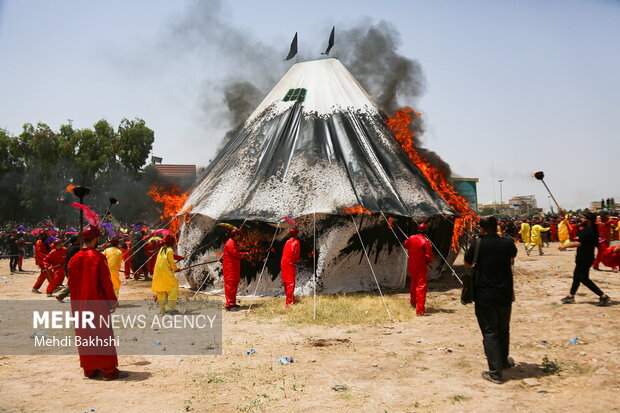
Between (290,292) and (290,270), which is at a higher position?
(290,270)

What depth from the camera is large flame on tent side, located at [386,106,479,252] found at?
44.1 feet

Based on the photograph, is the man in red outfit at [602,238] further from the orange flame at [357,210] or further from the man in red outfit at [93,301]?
the man in red outfit at [93,301]

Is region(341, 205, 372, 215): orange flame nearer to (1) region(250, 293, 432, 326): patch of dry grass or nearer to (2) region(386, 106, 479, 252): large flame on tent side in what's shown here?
(1) region(250, 293, 432, 326): patch of dry grass

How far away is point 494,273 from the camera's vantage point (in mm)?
5328

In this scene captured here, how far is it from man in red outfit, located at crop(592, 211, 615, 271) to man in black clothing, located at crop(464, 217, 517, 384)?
6128 millimetres

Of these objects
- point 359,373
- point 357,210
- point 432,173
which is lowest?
point 359,373

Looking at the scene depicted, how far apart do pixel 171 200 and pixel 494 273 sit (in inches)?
413

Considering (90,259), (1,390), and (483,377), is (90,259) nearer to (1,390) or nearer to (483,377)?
(1,390)

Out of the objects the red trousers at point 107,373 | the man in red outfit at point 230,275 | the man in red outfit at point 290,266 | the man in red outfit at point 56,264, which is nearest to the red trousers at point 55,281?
the man in red outfit at point 56,264

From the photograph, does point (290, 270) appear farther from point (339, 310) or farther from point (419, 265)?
point (419, 265)

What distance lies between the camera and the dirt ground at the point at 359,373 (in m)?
4.65

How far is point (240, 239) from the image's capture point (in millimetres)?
11414

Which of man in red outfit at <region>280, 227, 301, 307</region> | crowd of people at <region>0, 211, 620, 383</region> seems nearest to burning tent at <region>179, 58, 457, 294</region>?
man in red outfit at <region>280, 227, 301, 307</region>

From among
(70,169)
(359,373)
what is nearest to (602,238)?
(359,373)
